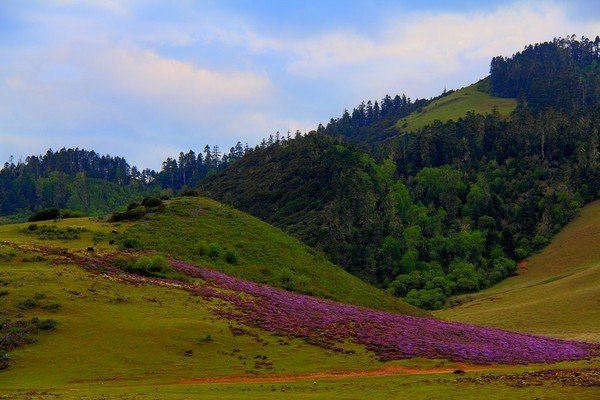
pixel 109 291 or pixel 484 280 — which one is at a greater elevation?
pixel 109 291

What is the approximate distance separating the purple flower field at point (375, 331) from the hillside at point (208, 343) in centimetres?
16

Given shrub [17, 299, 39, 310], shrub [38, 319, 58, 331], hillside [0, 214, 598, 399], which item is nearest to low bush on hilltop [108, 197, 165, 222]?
hillside [0, 214, 598, 399]

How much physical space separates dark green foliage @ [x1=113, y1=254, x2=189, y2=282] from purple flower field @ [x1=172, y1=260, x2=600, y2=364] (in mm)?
1600

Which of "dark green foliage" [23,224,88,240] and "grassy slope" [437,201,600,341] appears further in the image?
"grassy slope" [437,201,600,341]

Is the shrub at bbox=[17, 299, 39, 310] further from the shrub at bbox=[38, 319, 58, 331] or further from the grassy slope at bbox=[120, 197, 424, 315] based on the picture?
the grassy slope at bbox=[120, 197, 424, 315]

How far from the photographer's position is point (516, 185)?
179 m

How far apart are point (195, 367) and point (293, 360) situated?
6.91 m

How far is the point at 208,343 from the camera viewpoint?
4534 centimetres

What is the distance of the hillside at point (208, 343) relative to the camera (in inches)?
1457

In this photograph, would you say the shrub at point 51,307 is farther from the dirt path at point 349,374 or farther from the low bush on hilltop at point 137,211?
the low bush on hilltop at point 137,211

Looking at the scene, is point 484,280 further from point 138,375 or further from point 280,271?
point 138,375

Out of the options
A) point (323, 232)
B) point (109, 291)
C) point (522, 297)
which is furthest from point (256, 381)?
point (323, 232)

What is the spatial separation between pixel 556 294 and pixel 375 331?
61311mm

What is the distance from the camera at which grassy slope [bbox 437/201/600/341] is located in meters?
84.8
